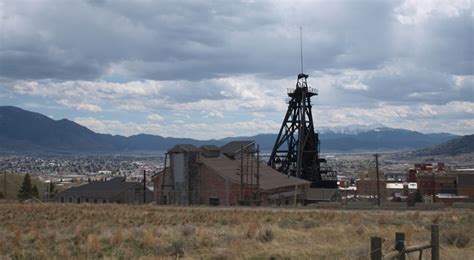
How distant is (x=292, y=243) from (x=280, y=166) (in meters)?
57.9

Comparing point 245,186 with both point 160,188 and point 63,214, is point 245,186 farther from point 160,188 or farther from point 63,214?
point 63,214

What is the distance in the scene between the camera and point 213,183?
57.3 meters

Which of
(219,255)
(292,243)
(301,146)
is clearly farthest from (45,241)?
(301,146)

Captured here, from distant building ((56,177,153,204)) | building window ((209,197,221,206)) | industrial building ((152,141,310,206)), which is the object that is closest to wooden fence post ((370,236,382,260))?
industrial building ((152,141,310,206))

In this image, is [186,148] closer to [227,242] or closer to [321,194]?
[321,194]

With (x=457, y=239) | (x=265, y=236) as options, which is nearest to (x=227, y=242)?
(x=265, y=236)

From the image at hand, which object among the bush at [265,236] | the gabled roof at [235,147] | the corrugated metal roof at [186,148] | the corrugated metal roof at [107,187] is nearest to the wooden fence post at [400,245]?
the bush at [265,236]

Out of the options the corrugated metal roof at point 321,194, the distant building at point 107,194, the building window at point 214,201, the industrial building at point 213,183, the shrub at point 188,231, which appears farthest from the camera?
the distant building at point 107,194

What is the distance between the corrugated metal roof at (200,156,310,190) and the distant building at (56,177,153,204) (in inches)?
610

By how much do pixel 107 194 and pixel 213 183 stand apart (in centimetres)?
2338

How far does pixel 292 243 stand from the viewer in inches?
655

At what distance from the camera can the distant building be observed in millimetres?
73562

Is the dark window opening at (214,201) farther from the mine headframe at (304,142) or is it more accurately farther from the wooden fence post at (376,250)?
the wooden fence post at (376,250)

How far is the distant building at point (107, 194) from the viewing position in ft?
241
